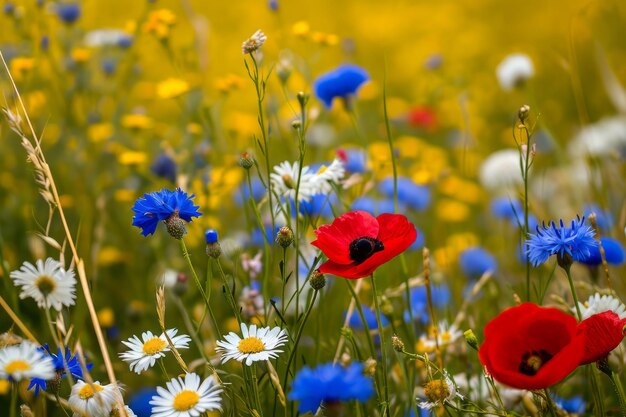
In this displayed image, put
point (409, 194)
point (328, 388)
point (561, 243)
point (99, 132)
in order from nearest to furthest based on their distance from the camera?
point (328, 388) → point (561, 243) → point (409, 194) → point (99, 132)

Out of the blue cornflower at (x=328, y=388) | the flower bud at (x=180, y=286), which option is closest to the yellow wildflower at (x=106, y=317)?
the flower bud at (x=180, y=286)

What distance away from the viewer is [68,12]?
1719mm

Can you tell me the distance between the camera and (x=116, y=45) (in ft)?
6.16

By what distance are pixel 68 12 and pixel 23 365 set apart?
1.32 meters

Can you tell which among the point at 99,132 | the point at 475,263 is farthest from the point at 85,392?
the point at 99,132

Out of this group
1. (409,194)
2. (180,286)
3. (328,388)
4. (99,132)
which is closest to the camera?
(328,388)

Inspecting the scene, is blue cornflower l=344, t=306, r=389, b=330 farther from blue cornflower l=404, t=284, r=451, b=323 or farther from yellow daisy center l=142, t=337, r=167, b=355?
yellow daisy center l=142, t=337, r=167, b=355

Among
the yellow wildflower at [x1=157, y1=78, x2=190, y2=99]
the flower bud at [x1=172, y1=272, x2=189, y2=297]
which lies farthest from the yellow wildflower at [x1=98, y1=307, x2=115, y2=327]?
the yellow wildflower at [x1=157, y1=78, x2=190, y2=99]

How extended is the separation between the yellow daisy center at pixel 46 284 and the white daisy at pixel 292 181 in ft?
0.94

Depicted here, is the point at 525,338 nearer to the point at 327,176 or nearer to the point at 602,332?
the point at 602,332

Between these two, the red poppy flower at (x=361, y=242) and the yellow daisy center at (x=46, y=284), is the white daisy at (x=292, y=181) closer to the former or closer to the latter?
the red poppy flower at (x=361, y=242)

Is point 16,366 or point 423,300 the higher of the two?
point 423,300

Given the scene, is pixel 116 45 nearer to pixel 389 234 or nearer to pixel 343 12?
pixel 389 234

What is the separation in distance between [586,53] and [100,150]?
260 cm
